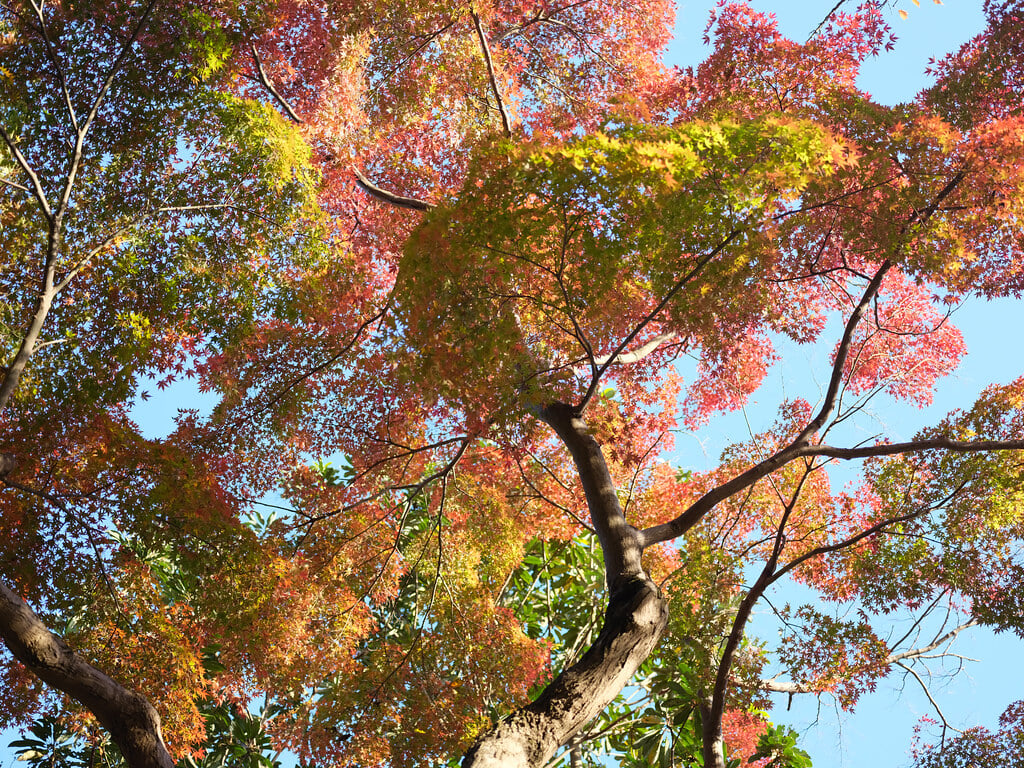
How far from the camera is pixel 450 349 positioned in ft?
18.4

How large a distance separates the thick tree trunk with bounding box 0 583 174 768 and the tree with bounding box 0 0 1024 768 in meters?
0.02

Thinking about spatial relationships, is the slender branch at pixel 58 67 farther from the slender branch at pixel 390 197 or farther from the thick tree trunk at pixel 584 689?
the thick tree trunk at pixel 584 689

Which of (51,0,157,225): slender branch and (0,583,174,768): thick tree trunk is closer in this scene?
(0,583,174,768): thick tree trunk

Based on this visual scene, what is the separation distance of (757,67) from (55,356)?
597 centimetres

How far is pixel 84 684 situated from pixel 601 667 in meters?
2.94

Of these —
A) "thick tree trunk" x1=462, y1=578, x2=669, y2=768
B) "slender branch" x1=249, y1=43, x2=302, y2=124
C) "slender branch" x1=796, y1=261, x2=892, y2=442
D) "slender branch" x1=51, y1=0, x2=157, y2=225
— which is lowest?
"thick tree trunk" x1=462, y1=578, x2=669, y2=768

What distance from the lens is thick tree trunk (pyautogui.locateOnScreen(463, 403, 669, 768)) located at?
4711 millimetres

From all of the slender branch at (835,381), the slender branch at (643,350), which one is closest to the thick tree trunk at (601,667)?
the slender branch at (643,350)

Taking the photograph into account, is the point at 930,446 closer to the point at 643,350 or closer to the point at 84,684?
the point at 643,350

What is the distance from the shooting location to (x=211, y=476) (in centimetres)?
652

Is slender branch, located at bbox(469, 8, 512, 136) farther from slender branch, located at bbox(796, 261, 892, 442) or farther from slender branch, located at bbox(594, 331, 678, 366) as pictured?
slender branch, located at bbox(796, 261, 892, 442)

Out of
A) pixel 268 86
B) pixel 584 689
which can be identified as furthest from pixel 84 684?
pixel 268 86

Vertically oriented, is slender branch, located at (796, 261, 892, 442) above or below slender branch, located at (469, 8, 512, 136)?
below

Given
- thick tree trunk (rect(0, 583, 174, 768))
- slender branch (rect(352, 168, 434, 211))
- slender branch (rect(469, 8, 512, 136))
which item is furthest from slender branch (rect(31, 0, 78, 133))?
thick tree trunk (rect(0, 583, 174, 768))
